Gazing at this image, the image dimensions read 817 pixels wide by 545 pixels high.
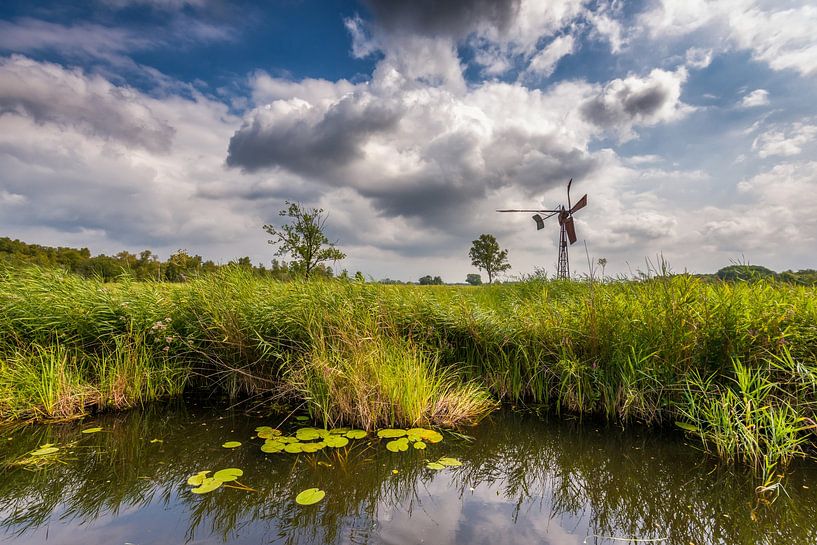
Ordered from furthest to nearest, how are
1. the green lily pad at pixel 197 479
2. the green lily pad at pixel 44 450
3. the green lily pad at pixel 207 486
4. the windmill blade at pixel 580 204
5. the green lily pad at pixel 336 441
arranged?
the windmill blade at pixel 580 204
the green lily pad at pixel 336 441
the green lily pad at pixel 44 450
the green lily pad at pixel 197 479
the green lily pad at pixel 207 486

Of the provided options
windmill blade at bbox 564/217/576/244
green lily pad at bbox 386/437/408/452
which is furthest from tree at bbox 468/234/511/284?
green lily pad at bbox 386/437/408/452

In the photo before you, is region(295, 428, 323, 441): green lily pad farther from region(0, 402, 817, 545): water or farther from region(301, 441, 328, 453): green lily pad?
region(0, 402, 817, 545): water

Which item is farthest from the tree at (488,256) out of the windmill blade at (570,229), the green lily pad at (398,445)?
the green lily pad at (398,445)

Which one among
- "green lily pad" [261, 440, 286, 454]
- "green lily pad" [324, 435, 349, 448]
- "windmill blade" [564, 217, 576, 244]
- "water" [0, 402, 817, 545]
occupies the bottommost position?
"water" [0, 402, 817, 545]

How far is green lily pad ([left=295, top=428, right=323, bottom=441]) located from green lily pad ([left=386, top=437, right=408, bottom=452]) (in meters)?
0.91

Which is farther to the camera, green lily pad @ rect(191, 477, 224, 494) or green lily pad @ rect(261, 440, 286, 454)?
green lily pad @ rect(261, 440, 286, 454)

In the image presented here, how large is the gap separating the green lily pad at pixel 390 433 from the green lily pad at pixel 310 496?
127 centimetres

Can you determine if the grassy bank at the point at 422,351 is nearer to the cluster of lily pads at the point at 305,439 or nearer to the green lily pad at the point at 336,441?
the cluster of lily pads at the point at 305,439

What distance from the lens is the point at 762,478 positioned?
3818 mm

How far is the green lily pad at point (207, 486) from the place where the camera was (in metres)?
3.54

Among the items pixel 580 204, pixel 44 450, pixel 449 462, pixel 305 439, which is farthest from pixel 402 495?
pixel 580 204

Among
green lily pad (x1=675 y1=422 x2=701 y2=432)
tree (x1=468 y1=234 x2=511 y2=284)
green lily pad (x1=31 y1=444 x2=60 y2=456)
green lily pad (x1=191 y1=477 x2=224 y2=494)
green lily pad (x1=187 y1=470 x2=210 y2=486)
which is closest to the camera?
green lily pad (x1=191 y1=477 x2=224 y2=494)

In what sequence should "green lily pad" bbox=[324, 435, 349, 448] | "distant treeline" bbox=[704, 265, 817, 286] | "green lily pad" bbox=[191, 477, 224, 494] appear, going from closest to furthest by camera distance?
"green lily pad" bbox=[191, 477, 224, 494] → "green lily pad" bbox=[324, 435, 349, 448] → "distant treeline" bbox=[704, 265, 817, 286]

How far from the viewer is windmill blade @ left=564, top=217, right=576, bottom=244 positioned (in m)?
Result: 24.8
